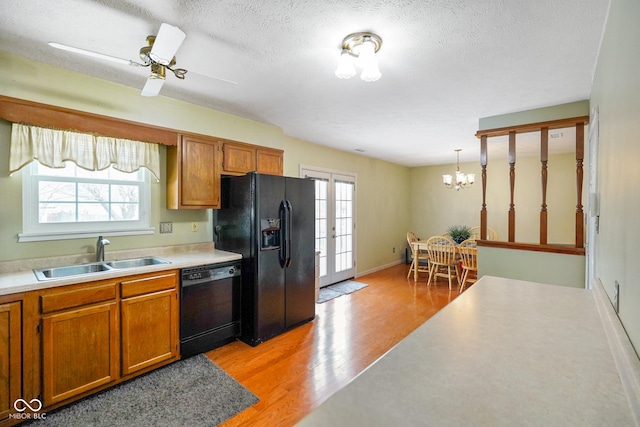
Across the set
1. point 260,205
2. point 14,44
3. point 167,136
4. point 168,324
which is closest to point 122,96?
point 167,136

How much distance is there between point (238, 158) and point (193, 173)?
1.82 feet

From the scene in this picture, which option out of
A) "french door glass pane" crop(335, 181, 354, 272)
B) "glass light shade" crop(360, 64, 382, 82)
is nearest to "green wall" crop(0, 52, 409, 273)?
"french door glass pane" crop(335, 181, 354, 272)

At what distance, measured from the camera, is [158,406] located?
2.01 m

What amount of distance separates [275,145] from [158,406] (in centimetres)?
291

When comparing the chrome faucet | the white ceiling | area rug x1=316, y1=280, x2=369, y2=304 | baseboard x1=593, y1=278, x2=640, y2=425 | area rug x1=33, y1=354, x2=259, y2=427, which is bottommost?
area rug x1=33, y1=354, x2=259, y2=427

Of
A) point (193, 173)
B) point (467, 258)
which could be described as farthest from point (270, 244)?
point (467, 258)

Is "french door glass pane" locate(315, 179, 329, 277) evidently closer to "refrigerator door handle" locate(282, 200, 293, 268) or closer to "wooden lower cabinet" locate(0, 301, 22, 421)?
"refrigerator door handle" locate(282, 200, 293, 268)

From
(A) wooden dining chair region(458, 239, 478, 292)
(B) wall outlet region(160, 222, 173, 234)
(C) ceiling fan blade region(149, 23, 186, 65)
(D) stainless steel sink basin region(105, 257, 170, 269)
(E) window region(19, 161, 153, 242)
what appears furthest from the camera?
(A) wooden dining chair region(458, 239, 478, 292)

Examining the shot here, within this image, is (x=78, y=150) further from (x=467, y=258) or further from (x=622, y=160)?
(x=467, y=258)

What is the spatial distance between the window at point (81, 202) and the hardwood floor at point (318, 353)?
1.54m

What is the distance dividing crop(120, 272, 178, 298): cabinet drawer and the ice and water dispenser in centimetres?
85

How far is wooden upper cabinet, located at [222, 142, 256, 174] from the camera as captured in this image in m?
3.21

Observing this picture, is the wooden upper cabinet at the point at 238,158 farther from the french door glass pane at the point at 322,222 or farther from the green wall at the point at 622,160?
the green wall at the point at 622,160

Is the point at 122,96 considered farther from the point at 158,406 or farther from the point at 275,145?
the point at 158,406
